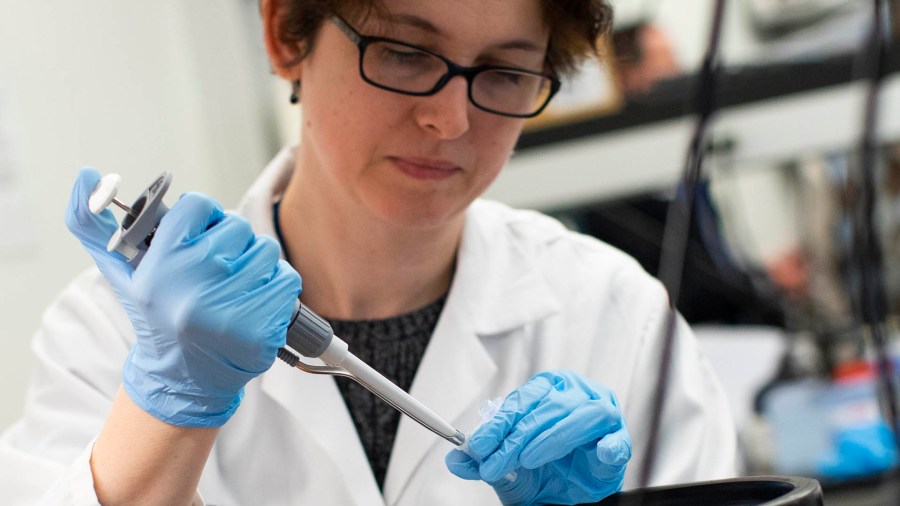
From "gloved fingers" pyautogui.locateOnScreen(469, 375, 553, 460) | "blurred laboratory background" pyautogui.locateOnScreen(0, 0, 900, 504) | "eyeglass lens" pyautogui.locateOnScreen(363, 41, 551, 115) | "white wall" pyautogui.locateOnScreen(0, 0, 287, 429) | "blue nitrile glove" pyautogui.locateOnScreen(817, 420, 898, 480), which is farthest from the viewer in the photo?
"white wall" pyautogui.locateOnScreen(0, 0, 287, 429)

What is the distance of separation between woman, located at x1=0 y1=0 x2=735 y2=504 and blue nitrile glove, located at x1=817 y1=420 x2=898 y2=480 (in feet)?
2.36

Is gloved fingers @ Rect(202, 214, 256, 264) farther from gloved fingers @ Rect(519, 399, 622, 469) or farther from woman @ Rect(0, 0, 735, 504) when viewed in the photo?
gloved fingers @ Rect(519, 399, 622, 469)

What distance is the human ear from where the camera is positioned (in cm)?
118

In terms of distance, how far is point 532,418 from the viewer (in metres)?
0.95

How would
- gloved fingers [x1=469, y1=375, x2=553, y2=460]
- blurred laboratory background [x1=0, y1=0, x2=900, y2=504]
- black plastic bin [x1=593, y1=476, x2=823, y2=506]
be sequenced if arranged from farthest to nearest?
blurred laboratory background [x1=0, y1=0, x2=900, y2=504], gloved fingers [x1=469, y1=375, x2=553, y2=460], black plastic bin [x1=593, y1=476, x2=823, y2=506]

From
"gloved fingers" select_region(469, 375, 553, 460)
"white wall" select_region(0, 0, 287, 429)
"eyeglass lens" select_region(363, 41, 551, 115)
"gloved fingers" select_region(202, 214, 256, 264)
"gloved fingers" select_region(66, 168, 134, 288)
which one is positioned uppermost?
"eyeglass lens" select_region(363, 41, 551, 115)

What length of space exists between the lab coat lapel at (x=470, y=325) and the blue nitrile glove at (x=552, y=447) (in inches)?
7.1

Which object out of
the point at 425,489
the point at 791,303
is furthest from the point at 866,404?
the point at 425,489

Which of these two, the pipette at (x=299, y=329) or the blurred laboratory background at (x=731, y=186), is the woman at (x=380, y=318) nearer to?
the pipette at (x=299, y=329)

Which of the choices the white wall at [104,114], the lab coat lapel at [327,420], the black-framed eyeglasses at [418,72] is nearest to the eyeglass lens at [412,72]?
the black-framed eyeglasses at [418,72]

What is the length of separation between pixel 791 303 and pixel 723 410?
1.14m

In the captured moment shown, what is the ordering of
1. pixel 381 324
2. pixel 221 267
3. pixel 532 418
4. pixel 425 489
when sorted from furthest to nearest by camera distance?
pixel 381 324
pixel 425 489
pixel 532 418
pixel 221 267

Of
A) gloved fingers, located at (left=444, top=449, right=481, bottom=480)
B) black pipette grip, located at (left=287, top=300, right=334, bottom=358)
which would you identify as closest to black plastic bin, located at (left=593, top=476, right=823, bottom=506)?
gloved fingers, located at (left=444, top=449, right=481, bottom=480)

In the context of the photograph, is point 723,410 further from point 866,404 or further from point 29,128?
point 29,128
